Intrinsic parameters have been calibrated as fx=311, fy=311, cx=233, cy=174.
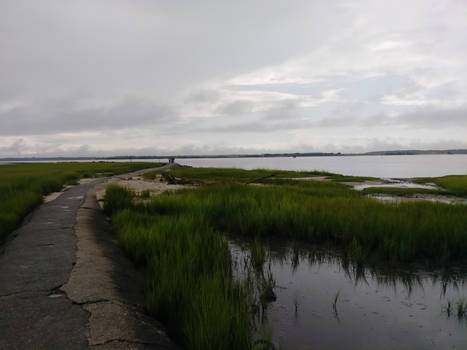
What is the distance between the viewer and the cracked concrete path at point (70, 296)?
10.3 feet

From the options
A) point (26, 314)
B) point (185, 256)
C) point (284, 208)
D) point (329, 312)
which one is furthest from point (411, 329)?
point (284, 208)

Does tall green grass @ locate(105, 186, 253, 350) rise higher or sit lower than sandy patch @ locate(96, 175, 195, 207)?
lower

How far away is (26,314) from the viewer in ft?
11.6

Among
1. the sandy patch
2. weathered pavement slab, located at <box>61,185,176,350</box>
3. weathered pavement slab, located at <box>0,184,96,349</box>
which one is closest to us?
weathered pavement slab, located at <box>0,184,96,349</box>

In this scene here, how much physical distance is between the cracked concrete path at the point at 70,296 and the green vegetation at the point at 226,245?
0.36 meters

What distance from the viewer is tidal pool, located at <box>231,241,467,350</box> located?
407cm

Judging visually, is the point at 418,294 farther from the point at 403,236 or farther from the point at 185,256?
the point at 185,256

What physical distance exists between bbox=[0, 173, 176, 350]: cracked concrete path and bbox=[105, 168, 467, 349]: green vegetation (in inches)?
14.1

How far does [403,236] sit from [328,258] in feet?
6.29

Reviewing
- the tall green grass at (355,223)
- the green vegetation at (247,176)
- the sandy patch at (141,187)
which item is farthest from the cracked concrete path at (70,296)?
the green vegetation at (247,176)

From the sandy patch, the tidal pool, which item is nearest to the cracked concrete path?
the tidal pool

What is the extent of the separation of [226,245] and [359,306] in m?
2.83

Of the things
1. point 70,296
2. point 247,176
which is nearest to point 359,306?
point 70,296

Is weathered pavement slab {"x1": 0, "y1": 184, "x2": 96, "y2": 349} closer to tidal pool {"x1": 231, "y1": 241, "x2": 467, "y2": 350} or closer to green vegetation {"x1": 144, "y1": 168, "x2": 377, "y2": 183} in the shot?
tidal pool {"x1": 231, "y1": 241, "x2": 467, "y2": 350}
